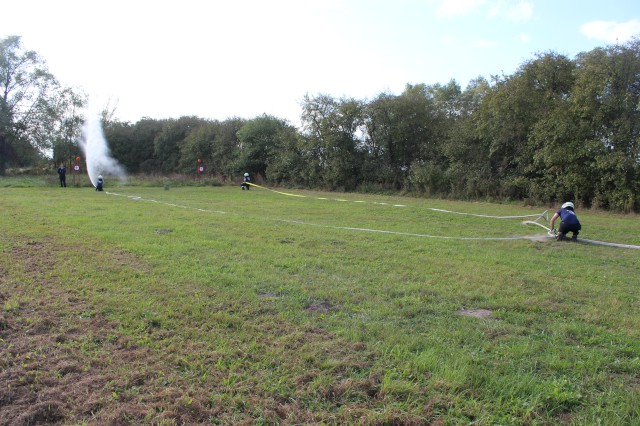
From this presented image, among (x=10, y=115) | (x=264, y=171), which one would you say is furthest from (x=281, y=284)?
(x=10, y=115)

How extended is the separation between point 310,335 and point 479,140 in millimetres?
20376

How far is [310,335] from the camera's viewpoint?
3.46 meters

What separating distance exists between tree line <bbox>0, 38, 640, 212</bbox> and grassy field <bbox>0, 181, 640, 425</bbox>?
39.2ft

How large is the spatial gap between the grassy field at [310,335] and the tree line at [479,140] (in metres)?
12.0

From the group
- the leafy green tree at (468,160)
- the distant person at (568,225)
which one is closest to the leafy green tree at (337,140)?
the leafy green tree at (468,160)

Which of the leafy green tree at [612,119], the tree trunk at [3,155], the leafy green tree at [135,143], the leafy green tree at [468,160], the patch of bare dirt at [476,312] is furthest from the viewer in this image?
the leafy green tree at [135,143]

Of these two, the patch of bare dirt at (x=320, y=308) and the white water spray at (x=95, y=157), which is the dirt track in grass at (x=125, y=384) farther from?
the white water spray at (x=95, y=157)

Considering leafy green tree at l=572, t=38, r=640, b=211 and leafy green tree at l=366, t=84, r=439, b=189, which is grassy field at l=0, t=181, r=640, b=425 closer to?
leafy green tree at l=572, t=38, r=640, b=211

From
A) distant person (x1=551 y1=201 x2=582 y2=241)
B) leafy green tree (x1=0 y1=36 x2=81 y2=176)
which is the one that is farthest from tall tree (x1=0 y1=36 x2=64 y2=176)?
distant person (x1=551 y1=201 x2=582 y2=241)

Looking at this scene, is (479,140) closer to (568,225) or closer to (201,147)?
(568,225)

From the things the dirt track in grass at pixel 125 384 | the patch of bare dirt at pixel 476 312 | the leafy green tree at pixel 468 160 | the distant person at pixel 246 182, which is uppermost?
the leafy green tree at pixel 468 160

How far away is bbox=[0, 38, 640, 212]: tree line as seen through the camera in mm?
16016

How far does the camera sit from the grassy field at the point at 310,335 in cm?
249

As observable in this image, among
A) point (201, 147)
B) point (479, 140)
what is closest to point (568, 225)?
point (479, 140)
